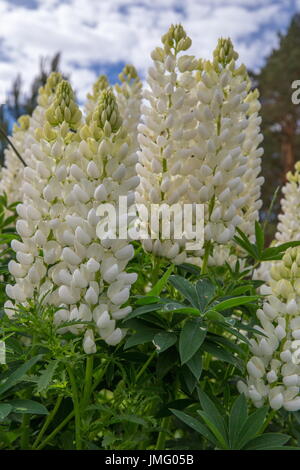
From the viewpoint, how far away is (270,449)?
1148 millimetres

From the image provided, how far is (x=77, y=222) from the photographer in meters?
1.15

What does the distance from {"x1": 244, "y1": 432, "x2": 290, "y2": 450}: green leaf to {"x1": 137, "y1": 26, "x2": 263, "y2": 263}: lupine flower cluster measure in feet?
1.49

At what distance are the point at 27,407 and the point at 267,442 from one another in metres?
0.49

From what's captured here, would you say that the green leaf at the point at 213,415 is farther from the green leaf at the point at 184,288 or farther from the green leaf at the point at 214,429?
the green leaf at the point at 184,288

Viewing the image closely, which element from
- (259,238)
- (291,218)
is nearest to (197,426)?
(259,238)

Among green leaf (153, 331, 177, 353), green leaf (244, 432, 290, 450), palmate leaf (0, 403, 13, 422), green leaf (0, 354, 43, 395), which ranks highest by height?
green leaf (153, 331, 177, 353)

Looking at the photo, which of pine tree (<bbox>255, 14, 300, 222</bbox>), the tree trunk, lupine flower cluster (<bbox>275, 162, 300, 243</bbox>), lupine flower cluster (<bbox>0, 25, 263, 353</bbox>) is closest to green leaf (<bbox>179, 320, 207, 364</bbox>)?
lupine flower cluster (<bbox>0, 25, 263, 353</bbox>)

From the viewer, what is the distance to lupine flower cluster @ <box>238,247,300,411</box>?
1.28 meters

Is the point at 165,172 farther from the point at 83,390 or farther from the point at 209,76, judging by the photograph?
the point at 83,390

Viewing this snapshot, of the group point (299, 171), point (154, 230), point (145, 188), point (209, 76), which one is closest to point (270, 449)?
point (154, 230)

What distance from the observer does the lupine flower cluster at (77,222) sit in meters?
1.15

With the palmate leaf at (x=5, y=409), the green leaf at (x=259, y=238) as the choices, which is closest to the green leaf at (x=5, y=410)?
the palmate leaf at (x=5, y=409)

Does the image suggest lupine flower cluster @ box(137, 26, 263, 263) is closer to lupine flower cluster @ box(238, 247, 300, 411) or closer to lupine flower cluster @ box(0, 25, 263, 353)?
lupine flower cluster @ box(0, 25, 263, 353)
